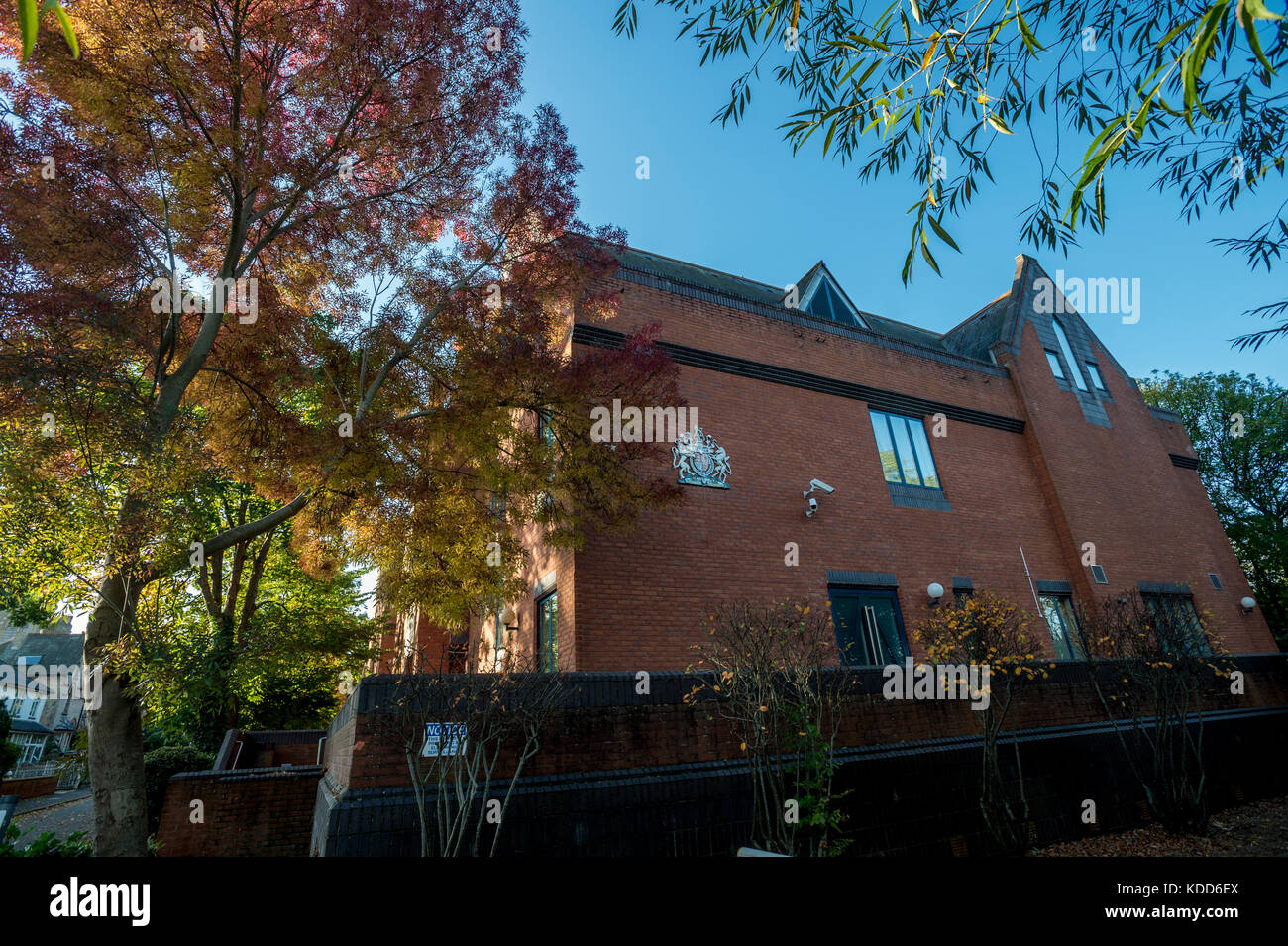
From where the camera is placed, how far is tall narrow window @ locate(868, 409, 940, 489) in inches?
574

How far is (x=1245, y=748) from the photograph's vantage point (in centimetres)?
1106

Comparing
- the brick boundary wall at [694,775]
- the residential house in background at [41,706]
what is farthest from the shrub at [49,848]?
the residential house in background at [41,706]

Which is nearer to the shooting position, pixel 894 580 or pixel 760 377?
pixel 894 580

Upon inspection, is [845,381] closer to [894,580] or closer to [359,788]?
[894,580]

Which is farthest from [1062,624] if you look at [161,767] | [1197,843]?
[161,767]

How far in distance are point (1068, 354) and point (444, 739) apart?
74.2ft

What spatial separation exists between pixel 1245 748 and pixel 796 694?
10.9 m

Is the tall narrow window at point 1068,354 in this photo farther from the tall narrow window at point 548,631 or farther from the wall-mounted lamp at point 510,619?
the wall-mounted lamp at point 510,619

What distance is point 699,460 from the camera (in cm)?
1188

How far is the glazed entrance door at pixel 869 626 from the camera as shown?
38.6 ft

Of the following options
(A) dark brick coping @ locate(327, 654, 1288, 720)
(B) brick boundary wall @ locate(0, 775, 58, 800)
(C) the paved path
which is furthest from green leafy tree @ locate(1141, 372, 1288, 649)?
(B) brick boundary wall @ locate(0, 775, 58, 800)

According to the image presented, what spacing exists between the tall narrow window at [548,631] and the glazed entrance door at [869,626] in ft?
18.0

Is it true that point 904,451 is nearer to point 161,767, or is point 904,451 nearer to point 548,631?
point 548,631
